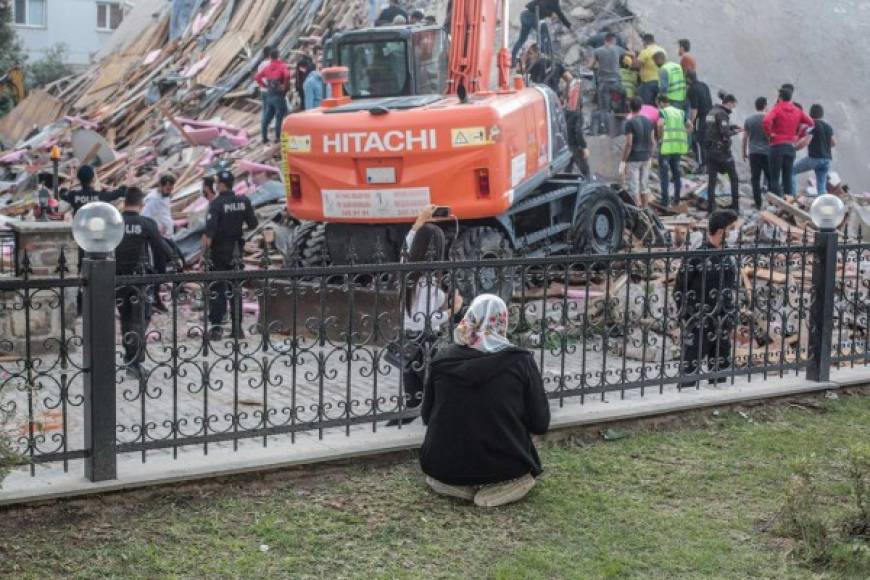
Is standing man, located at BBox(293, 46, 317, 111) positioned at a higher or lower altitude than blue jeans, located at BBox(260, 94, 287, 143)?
higher

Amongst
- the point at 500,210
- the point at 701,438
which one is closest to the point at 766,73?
the point at 500,210

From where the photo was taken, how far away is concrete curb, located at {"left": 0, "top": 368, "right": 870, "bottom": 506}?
603 cm

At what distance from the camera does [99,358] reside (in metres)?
6.07

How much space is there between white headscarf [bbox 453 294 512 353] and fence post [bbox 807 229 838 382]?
3.92 metres

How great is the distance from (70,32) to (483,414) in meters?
47.5

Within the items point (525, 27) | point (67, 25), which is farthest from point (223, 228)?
point (67, 25)

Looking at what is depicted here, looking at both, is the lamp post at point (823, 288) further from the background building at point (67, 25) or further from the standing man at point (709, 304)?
the background building at point (67, 25)

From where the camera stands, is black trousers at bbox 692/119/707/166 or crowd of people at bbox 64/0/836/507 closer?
crowd of people at bbox 64/0/836/507

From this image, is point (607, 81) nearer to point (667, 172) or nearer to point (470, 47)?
point (667, 172)

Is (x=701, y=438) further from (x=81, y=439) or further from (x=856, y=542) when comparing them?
(x=81, y=439)

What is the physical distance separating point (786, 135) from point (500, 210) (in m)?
7.39

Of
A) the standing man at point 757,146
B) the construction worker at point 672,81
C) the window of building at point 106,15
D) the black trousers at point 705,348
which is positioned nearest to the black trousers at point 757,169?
the standing man at point 757,146

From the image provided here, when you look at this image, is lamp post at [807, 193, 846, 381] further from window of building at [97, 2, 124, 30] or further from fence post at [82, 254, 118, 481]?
window of building at [97, 2, 124, 30]

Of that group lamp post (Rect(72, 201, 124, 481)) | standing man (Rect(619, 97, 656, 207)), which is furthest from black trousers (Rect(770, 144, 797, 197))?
lamp post (Rect(72, 201, 124, 481))
